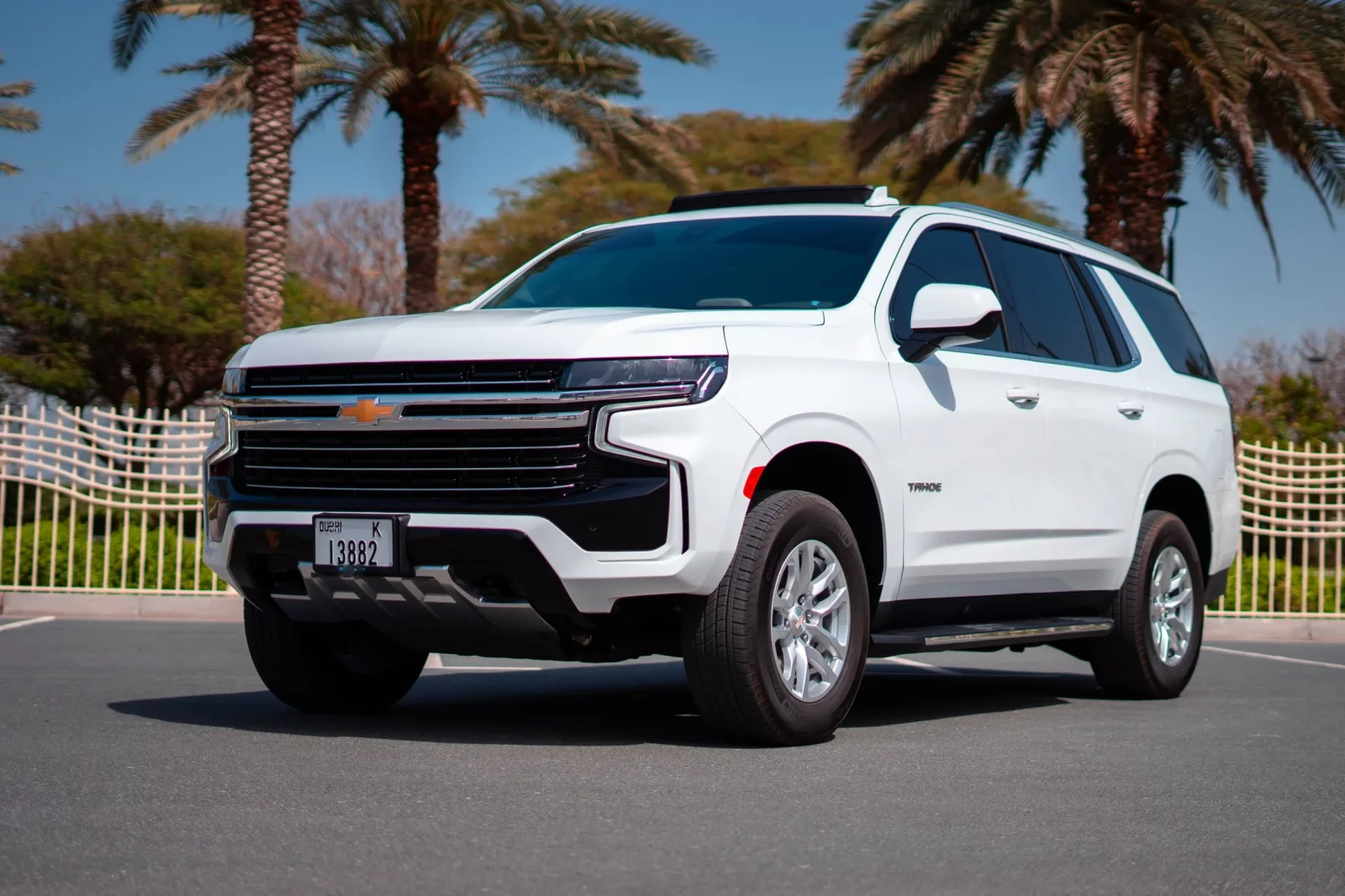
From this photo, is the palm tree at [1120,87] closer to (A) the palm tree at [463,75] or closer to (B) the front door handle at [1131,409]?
(A) the palm tree at [463,75]

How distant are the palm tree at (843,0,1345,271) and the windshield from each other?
1288 centimetres

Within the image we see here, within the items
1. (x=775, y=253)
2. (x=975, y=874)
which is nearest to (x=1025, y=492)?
(x=775, y=253)

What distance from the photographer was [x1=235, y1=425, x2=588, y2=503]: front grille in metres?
5.82

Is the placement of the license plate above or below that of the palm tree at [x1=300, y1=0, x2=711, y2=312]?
below

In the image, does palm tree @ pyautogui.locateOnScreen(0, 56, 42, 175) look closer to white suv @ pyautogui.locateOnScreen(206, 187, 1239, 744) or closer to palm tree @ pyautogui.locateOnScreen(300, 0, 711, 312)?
palm tree @ pyautogui.locateOnScreen(300, 0, 711, 312)

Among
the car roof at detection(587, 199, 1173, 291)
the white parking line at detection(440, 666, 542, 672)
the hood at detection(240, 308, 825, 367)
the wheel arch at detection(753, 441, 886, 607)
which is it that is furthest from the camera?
the white parking line at detection(440, 666, 542, 672)

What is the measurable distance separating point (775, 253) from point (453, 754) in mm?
2523

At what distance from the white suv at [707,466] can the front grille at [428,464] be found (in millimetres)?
11

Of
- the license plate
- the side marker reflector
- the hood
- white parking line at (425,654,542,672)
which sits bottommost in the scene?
white parking line at (425,654,542,672)

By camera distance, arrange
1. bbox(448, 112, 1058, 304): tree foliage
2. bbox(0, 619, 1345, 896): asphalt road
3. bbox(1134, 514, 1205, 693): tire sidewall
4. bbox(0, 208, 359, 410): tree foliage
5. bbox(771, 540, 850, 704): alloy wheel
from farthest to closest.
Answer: bbox(448, 112, 1058, 304): tree foliage
bbox(0, 208, 359, 410): tree foliage
bbox(1134, 514, 1205, 693): tire sidewall
bbox(771, 540, 850, 704): alloy wheel
bbox(0, 619, 1345, 896): asphalt road

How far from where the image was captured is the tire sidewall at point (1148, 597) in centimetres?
845

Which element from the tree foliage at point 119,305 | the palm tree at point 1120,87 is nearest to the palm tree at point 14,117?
the tree foliage at point 119,305

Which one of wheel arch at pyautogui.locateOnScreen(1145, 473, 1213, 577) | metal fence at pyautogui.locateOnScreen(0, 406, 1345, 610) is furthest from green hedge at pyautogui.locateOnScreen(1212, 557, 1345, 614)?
wheel arch at pyautogui.locateOnScreen(1145, 473, 1213, 577)

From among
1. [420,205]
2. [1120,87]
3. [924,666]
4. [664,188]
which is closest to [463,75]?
[420,205]
